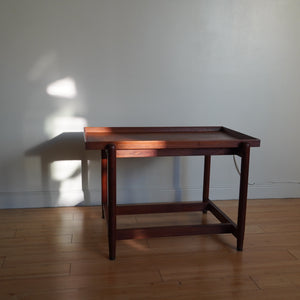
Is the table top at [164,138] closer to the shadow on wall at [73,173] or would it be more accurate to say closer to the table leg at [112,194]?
the table leg at [112,194]

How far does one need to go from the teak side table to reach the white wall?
46cm

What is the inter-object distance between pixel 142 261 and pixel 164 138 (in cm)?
92

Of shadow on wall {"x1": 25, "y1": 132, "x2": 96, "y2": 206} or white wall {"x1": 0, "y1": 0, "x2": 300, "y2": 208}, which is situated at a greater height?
white wall {"x1": 0, "y1": 0, "x2": 300, "y2": 208}

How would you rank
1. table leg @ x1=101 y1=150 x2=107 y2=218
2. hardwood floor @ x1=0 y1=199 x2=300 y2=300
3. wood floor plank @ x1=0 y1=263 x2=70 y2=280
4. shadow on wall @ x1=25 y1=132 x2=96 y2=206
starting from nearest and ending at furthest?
hardwood floor @ x1=0 y1=199 x2=300 y2=300 < wood floor plank @ x1=0 y1=263 x2=70 y2=280 < table leg @ x1=101 y1=150 x2=107 y2=218 < shadow on wall @ x1=25 y1=132 x2=96 y2=206

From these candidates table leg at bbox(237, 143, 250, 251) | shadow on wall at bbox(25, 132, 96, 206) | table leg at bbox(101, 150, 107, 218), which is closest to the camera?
table leg at bbox(237, 143, 250, 251)

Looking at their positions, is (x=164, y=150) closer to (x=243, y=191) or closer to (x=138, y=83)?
(x=243, y=191)

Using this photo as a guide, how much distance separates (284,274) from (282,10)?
96.9 inches

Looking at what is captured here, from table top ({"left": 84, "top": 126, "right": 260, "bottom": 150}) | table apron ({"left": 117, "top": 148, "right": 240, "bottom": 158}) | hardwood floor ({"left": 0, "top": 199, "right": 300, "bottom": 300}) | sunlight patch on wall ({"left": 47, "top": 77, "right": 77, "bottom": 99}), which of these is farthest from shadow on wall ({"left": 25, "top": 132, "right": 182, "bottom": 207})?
table apron ({"left": 117, "top": 148, "right": 240, "bottom": 158})

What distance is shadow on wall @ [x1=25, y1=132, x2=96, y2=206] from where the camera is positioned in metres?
3.50

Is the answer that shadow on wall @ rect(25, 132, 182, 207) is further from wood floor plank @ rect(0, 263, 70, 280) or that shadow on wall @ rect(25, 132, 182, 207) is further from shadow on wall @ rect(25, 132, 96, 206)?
wood floor plank @ rect(0, 263, 70, 280)

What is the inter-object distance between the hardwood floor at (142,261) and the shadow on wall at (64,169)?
0.22 m

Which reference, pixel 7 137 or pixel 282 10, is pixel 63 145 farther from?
pixel 282 10

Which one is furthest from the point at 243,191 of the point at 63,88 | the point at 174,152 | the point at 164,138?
the point at 63,88

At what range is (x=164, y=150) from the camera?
2.58 metres
